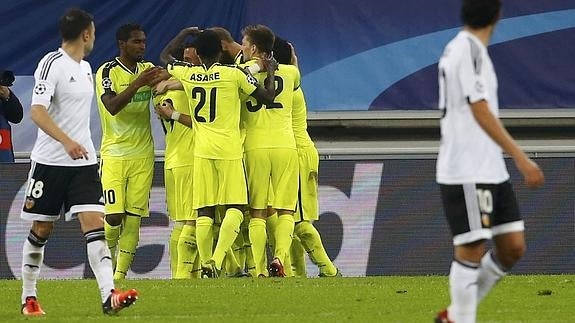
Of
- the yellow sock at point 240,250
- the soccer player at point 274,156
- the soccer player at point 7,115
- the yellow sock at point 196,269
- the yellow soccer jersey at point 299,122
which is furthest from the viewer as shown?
the yellow sock at point 240,250

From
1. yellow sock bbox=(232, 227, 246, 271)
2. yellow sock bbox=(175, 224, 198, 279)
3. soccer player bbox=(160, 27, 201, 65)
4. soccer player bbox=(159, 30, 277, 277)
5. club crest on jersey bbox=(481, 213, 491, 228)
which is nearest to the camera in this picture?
club crest on jersey bbox=(481, 213, 491, 228)

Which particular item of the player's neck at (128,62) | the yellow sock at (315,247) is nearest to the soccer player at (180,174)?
the player's neck at (128,62)

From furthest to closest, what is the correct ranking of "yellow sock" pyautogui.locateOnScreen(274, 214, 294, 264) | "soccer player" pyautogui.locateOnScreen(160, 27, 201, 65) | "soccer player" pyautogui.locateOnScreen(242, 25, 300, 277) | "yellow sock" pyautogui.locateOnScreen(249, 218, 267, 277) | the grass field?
"soccer player" pyautogui.locateOnScreen(160, 27, 201, 65) → "soccer player" pyautogui.locateOnScreen(242, 25, 300, 277) → "yellow sock" pyautogui.locateOnScreen(274, 214, 294, 264) → "yellow sock" pyautogui.locateOnScreen(249, 218, 267, 277) → the grass field

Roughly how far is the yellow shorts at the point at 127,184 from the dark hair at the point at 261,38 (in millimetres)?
1676

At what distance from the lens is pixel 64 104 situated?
10461mm

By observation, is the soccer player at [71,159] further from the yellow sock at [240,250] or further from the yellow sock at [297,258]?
the yellow sock at [297,258]

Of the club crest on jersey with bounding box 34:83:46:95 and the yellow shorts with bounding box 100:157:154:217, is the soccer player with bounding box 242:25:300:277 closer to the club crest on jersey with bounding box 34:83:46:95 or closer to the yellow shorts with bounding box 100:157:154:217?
the yellow shorts with bounding box 100:157:154:217

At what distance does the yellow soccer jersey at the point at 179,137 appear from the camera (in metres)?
15.3

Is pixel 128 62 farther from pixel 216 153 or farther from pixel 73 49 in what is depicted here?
pixel 73 49

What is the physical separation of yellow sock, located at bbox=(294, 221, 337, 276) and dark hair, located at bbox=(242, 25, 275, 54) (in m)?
1.90

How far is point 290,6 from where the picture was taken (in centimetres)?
1830

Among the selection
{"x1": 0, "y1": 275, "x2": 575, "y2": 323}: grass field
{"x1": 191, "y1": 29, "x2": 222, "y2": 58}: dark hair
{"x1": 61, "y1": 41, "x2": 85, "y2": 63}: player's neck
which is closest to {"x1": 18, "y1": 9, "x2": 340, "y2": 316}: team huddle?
{"x1": 191, "y1": 29, "x2": 222, "y2": 58}: dark hair

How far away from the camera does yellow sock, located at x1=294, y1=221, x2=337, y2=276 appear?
15359 millimetres

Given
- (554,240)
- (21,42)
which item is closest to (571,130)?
(554,240)
